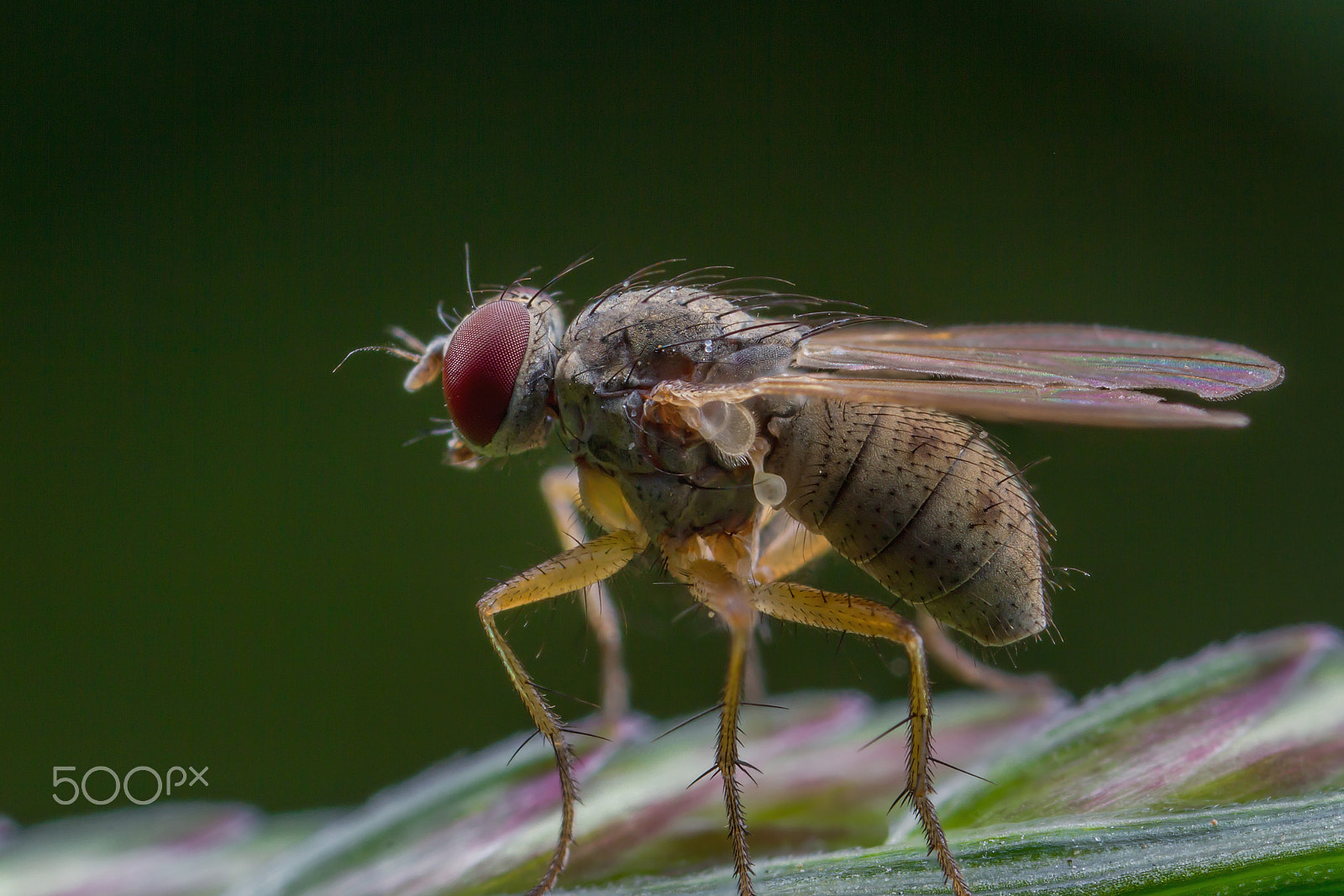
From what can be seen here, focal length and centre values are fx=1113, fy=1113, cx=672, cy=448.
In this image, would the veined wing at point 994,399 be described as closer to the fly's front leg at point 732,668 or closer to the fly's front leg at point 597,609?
the fly's front leg at point 732,668

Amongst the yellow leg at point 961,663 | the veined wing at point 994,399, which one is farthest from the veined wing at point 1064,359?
the yellow leg at point 961,663

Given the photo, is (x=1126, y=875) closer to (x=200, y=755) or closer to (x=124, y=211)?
(x=200, y=755)

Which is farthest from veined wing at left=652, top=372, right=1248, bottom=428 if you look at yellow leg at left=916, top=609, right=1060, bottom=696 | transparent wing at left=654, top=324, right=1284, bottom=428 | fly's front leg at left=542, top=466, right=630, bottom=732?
yellow leg at left=916, top=609, right=1060, bottom=696

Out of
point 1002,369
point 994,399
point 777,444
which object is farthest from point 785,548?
point 994,399

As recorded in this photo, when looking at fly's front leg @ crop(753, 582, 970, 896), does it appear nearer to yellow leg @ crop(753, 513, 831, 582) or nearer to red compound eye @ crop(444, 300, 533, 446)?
yellow leg @ crop(753, 513, 831, 582)

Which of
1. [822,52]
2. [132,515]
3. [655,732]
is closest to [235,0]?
[132,515]

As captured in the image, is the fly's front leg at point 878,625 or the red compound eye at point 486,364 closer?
the fly's front leg at point 878,625
